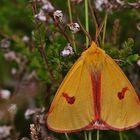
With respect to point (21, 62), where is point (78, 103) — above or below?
above

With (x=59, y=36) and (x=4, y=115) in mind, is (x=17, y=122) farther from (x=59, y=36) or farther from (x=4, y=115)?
(x=59, y=36)

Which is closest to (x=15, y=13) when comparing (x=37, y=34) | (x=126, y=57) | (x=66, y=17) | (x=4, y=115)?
(x=66, y=17)

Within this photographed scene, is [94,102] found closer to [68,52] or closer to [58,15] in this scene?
[68,52]

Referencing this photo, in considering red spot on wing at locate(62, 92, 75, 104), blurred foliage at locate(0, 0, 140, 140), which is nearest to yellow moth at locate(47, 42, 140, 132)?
red spot on wing at locate(62, 92, 75, 104)

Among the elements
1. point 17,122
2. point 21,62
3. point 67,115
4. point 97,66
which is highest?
point 97,66

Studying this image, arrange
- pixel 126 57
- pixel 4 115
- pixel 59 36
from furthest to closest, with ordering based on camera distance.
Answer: pixel 4 115, pixel 59 36, pixel 126 57

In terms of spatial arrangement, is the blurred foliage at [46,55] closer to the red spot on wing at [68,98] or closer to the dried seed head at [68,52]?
the dried seed head at [68,52]

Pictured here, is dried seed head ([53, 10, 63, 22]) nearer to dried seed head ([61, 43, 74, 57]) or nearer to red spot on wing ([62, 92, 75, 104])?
dried seed head ([61, 43, 74, 57])
